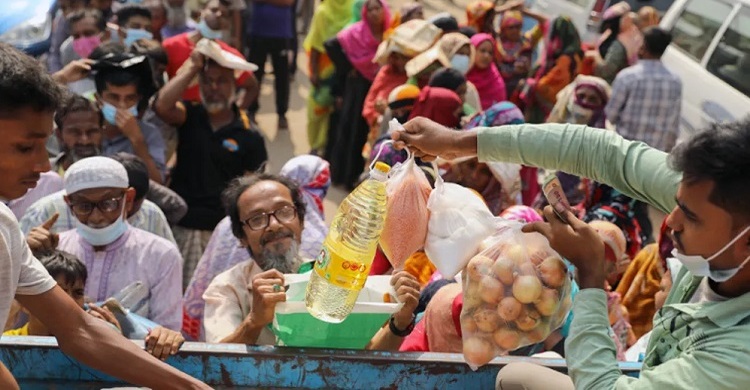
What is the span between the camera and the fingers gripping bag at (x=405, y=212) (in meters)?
2.76

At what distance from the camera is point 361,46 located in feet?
26.5

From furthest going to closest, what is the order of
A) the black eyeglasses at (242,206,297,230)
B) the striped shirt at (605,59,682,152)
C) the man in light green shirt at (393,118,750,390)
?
1. the striped shirt at (605,59,682,152)
2. the black eyeglasses at (242,206,297,230)
3. the man in light green shirt at (393,118,750,390)

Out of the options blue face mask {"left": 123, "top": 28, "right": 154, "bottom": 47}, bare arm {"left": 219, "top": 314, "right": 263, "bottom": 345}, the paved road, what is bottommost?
the paved road

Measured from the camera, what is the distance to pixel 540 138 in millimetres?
2664

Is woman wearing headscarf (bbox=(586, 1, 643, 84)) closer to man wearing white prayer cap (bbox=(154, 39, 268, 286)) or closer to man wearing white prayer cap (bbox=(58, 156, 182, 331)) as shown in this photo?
man wearing white prayer cap (bbox=(154, 39, 268, 286))

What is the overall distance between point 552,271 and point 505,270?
12 centimetres

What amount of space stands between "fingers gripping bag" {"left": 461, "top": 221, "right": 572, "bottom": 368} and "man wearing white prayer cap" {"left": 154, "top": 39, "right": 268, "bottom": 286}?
2761 millimetres

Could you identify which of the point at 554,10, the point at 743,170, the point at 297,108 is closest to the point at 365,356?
the point at 743,170

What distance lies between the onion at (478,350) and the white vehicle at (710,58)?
5318 mm

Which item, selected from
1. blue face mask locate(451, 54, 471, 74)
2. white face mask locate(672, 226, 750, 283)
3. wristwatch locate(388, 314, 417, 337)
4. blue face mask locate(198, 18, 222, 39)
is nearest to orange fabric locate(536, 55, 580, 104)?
blue face mask locate(451, 54, 471, 74)

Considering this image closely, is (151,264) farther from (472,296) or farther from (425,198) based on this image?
(472,296)

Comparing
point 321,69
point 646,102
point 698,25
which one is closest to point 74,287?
point 646,102

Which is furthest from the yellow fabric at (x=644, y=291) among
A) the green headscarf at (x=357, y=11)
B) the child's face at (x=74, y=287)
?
the green headscarf at (x=357, y=11)

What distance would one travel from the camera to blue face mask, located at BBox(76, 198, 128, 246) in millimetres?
3930
